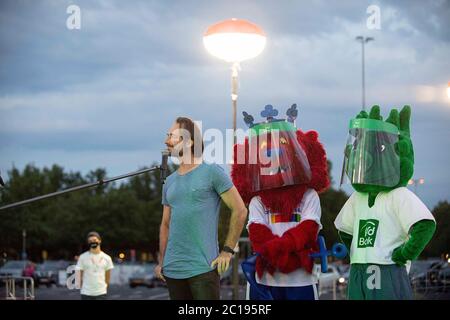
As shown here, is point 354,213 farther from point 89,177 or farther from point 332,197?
point 89,177

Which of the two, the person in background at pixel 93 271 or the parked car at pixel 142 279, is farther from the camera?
the parked car at pixel 142 279

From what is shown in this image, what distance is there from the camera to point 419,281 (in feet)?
62.5

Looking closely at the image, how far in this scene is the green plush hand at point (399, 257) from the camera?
22.3 ft

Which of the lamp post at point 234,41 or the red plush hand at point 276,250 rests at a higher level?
the lamp post at point 234,41

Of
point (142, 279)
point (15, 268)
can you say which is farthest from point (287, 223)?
point (142, 279)

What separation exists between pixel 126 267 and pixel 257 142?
40345 millimetres

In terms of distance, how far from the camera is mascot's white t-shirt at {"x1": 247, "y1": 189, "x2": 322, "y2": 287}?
23.7 feet

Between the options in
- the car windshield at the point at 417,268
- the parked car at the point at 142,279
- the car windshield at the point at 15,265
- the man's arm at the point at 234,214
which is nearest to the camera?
the man's arm at the point at 234,214

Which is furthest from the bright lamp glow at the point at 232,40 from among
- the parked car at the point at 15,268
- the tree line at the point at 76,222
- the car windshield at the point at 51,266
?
the tree line at the point at 76,222

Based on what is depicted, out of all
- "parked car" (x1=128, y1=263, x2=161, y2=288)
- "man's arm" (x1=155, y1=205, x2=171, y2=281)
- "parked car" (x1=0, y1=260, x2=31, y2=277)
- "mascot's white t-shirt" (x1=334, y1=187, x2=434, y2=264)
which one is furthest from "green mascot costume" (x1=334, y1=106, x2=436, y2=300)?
"parked car" (x1=128, y1=263, x2=161, y2=288)

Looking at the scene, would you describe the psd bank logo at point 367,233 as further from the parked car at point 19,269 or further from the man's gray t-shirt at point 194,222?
the parked car at point 19,269

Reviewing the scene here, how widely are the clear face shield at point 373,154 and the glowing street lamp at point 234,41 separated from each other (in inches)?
84.0

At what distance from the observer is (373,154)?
7.06 meters

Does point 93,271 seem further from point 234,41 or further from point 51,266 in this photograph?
point 51,266
